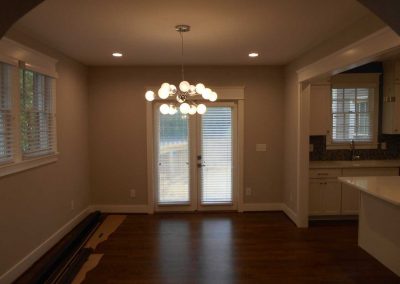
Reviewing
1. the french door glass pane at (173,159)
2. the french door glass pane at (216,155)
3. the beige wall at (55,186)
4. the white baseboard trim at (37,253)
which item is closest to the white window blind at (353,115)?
the french door glass pane at (216,155)

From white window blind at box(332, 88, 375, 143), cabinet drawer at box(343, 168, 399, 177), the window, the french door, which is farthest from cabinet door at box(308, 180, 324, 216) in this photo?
the french door

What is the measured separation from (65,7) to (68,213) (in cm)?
302

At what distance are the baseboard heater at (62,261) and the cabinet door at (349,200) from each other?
3840mm

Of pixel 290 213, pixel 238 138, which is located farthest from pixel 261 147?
pixel 290 213

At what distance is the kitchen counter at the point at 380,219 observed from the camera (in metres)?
3.16

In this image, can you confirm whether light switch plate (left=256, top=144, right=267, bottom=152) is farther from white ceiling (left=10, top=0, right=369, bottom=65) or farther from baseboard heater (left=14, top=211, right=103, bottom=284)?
baseboard heater (left=14, top=211, right=103, bottom=284)

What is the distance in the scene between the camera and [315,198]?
496cm

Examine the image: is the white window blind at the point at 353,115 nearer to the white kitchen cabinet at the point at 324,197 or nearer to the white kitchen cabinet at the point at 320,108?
the white kitchen cabinet at the point at 320,108

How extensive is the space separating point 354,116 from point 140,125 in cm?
383

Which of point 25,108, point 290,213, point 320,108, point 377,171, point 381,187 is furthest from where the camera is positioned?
point 290,213

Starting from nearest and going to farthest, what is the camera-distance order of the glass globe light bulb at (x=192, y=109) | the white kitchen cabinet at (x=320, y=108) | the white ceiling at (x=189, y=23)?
1. the white ceiling at (x=189, y=23)
2. the glass globe light bulb at (x=192, y=109)
3. the white kitchen cabinet at (x=320, y=108)

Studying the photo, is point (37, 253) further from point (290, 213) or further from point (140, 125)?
point (290, 213)

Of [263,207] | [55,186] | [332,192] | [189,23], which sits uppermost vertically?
[189,23]

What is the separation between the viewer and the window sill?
9.98 feet
